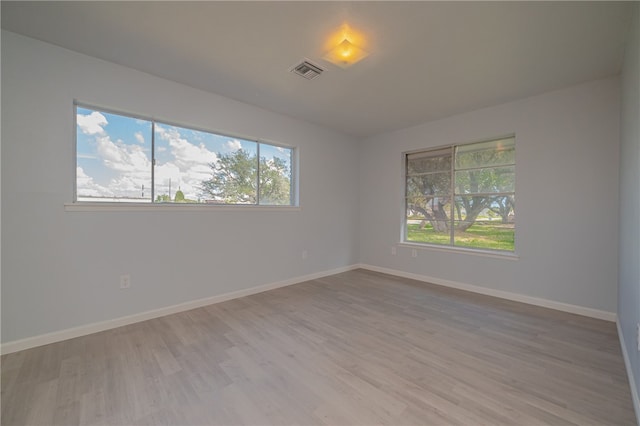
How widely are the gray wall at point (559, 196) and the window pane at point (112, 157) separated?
408 centimetres

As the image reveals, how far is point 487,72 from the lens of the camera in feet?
8.80

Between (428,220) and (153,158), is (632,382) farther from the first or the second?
(153,158)

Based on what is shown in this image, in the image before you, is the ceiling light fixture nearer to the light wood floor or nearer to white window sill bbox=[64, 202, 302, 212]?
white window sill bbox=[64, 202, 302, 212]

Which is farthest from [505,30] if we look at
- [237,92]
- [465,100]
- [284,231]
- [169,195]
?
[169,195]

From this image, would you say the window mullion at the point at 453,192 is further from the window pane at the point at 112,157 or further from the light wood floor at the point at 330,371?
the window pane at the point at 112,157

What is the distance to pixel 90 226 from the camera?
97.1 inches

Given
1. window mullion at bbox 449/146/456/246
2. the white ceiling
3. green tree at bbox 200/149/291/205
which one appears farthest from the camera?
window mullion at bbox 449/146/456/246

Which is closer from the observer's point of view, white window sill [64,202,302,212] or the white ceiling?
the white ceiling

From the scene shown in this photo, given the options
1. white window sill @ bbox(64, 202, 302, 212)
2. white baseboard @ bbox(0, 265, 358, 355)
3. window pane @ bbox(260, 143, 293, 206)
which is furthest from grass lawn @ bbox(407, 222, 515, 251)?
white window sill @ bbox(64, 202, 302, 212)

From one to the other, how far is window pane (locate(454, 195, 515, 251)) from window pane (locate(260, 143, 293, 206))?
8.80 feet

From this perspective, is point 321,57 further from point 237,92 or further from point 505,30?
point 505,30

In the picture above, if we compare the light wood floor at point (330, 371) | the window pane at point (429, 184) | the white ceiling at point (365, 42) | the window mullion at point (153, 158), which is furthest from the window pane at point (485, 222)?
the window mullion at point (153, 158)

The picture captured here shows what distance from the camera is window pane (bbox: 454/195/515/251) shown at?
3564 mm

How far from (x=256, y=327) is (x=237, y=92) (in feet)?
8.87
